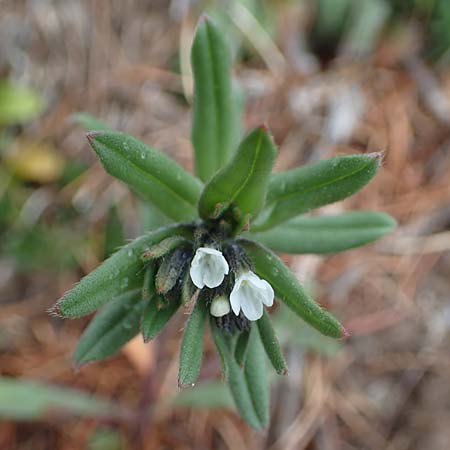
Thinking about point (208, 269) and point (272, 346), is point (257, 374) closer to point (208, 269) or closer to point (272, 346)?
point (272, 346)

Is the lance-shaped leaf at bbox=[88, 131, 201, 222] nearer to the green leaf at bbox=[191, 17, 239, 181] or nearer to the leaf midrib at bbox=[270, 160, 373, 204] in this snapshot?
the green leaf at bbox=[191, 17, 239, 181]

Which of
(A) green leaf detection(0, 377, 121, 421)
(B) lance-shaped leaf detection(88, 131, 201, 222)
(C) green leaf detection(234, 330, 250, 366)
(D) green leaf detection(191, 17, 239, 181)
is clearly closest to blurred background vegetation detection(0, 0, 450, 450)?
(A) green leaf detection(0, 377, 121, 421)

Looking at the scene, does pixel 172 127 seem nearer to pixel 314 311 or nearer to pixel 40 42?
pixel 40 42

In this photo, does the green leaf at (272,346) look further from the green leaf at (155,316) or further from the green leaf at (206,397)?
the green leaf at (206,397)

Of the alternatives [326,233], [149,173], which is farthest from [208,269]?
[326,233]

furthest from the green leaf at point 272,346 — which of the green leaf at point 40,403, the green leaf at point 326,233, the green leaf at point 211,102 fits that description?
the green leaf at point 40,403

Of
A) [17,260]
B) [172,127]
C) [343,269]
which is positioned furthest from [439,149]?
[17,260]
